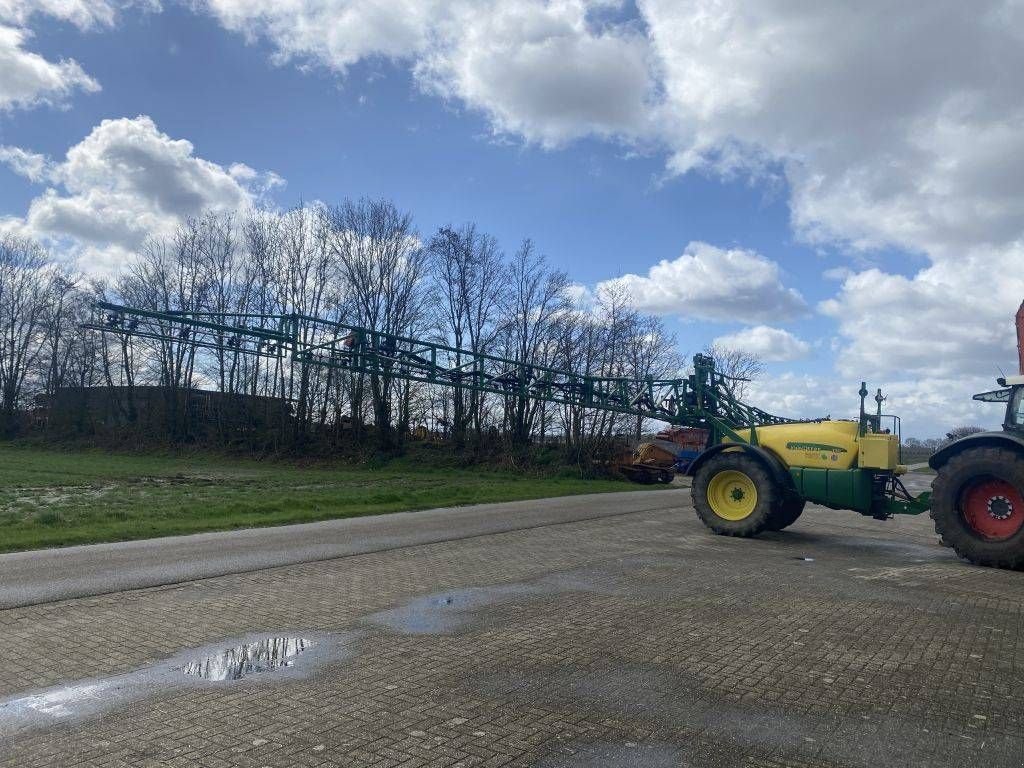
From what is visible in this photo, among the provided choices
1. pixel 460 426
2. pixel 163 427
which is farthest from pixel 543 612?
pixel 163 427

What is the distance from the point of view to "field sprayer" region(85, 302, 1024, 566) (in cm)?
1300

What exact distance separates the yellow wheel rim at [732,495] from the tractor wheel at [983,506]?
3.26 meters

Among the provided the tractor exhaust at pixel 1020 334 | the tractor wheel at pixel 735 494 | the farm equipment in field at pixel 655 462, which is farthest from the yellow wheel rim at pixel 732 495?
the farm equipment in field at pixel 655 462

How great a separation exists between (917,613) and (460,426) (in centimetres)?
3647

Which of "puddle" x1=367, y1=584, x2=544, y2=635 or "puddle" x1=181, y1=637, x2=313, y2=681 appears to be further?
"puddle" x1=367, y1=584, x2=544, y2=635

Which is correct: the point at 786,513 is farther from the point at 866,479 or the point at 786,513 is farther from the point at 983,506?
the point at 983,506

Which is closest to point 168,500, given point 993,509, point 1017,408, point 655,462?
point 993,509

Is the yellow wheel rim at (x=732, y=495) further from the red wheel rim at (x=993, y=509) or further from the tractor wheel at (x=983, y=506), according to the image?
the red wheel rim at (x=993, y=509)

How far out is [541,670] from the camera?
5.87m

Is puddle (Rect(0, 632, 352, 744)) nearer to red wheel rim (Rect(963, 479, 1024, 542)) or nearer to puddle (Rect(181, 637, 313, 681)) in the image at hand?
puddle (Rect(181, 637, 313, 681))

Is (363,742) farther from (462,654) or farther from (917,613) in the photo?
(917,613)

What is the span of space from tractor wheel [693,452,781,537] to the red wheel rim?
302 cm

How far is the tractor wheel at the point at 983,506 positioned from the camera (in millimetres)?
10734

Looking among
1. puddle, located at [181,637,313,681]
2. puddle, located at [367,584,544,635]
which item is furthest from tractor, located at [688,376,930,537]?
puddle, located at [181,637,313,681]
